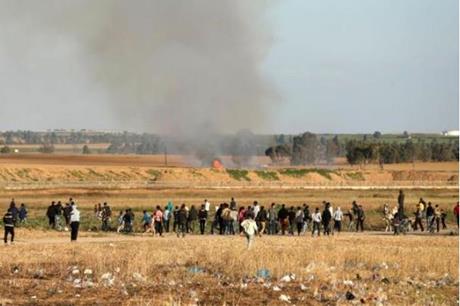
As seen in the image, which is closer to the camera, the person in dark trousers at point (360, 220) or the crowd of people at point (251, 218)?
the crowd of people at point (251, 218)

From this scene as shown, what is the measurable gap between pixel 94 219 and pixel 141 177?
69.8 m

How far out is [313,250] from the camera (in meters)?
35.2

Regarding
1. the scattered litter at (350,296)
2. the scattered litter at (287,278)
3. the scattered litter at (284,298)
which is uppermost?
the scattered litter at (287,278)

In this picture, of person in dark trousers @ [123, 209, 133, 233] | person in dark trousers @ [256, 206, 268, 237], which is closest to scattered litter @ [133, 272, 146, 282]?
person in dark trousers @ [256, 206, 268, 237]

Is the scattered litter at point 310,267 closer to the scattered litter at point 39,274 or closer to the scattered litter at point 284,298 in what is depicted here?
the scattered litter at point 284,298

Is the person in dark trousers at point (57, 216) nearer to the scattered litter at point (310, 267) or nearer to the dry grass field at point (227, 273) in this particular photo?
the dry grass field at point (227, 273)

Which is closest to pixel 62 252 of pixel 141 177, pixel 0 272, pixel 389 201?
pixel 0 272

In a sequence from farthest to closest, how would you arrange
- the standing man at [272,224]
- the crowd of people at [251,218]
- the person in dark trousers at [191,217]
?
the person in dark trousers at [191,217]
the standing man at [272,224]
the crowd of people at [251,218]

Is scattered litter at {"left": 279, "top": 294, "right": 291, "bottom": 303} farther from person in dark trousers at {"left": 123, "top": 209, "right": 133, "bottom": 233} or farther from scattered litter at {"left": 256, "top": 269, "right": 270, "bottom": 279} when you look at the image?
person in dark trousers at {"left": 123, "top": 209, "right": 133, "bottom": 233}

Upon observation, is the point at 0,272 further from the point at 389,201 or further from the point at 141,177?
the point at 141,177

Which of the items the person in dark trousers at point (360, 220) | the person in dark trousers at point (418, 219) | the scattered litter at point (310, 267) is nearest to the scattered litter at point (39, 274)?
the scattered litter at point (310, 267)

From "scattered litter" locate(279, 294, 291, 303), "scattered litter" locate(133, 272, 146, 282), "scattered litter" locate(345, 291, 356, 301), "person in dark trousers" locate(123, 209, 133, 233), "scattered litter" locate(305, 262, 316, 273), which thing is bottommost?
"scattered litter" locate(279, 294, 291, 303)

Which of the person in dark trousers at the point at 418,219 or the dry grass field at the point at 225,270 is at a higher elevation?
the person in dark trousers at the point at 418,219

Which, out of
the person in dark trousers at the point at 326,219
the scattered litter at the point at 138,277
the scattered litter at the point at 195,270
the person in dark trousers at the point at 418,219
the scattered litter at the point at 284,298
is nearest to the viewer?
the scattered litter at the point at 284,298
